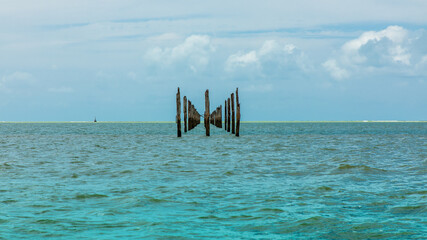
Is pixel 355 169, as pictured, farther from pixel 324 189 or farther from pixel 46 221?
pixel 46 221

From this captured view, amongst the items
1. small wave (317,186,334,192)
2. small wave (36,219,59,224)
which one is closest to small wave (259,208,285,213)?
small wave (317,186,334,192)

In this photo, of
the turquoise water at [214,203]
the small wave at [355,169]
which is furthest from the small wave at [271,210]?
the small wave at [355,169]

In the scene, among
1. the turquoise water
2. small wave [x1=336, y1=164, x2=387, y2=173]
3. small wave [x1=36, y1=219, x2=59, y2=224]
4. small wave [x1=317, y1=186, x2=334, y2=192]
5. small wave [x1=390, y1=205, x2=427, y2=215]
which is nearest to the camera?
the turquoise water

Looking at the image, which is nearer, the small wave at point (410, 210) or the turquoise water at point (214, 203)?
the turquoise water at point (214, 203)

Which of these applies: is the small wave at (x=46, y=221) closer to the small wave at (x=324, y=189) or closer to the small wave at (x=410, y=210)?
the small wave at (x=410, y=210)

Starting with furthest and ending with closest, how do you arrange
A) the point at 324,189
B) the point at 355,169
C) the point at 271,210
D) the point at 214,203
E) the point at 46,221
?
1. the point at 355,169
2. the point at 324,189
3. the point at 214,203
4. the point at 271,210
5. the point at 46,221

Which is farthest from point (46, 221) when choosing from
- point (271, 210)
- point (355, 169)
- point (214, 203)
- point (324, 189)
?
point (355, 169)

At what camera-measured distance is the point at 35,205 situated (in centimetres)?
890

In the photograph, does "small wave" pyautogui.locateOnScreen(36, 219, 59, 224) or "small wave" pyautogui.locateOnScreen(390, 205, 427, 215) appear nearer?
"small wave" pyautogui.locateOnScreen(36, 219, 59, 224)

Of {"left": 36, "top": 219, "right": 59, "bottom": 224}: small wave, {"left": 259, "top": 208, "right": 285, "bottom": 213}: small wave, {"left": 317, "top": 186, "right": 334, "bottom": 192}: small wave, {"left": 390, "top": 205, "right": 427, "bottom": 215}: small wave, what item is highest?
{"left": 36, "top": 219, "right": 59, "bottom": 224}: small wave

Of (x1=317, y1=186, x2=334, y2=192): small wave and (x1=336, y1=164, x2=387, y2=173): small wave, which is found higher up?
(x1=317, y1=186, x2=334, y2=192): small wave

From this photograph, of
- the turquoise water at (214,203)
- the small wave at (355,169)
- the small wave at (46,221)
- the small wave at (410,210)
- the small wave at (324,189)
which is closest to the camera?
the turquoise water at (214,203)

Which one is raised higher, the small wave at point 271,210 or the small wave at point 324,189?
the small wave at point 271,210

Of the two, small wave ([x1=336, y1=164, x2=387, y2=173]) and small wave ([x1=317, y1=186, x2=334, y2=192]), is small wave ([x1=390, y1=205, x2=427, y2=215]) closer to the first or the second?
small wave ([x1=317, y1=186, x2=334, y2=192])
